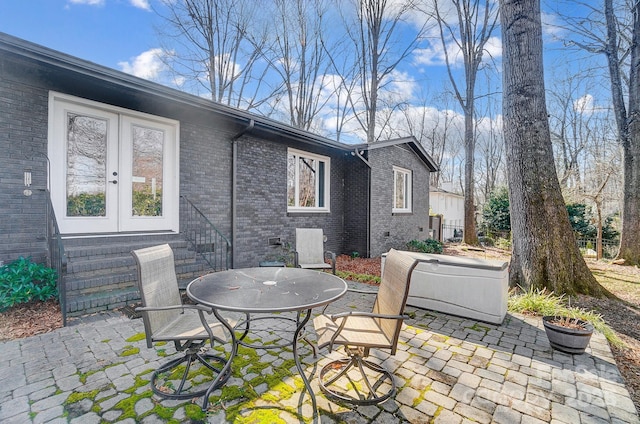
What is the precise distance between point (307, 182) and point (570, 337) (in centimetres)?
664

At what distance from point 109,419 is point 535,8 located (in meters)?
7.47

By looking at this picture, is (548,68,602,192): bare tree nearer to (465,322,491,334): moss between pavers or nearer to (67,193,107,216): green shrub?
(465,322,491,334): moss between pavers

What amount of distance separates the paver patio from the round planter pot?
79 mm

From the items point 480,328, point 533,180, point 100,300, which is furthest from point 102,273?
point 533,180

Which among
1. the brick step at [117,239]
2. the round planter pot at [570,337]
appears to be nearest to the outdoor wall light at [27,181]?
the brick step at [117,239]

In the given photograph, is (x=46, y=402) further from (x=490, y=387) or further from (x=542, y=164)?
(x=542, y=164)

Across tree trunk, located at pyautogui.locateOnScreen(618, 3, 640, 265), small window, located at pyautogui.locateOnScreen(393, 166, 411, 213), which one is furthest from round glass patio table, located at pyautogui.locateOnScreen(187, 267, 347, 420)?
tree trunk, located at pyautogui.locateOnScreen(618, 3, 640, 265)

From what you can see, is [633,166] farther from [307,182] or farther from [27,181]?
[27,181]

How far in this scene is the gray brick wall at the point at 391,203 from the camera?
9.31m

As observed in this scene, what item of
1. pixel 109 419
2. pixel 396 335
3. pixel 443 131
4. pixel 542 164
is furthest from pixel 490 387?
pixel 443 131

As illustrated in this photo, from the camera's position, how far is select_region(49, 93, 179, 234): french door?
4426mm

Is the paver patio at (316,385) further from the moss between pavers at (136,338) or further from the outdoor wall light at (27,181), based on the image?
the outdoor wall light at (27,181)

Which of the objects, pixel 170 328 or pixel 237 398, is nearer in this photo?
pixel 237 398

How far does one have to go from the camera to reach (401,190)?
36.9 ft
